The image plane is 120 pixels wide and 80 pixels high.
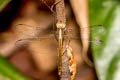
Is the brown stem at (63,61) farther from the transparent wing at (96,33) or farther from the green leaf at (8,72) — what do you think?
the green leaf at (8,72)

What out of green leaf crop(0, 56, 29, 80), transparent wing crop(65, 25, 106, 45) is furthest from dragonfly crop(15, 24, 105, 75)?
green leaf crop(0, 56, 29, 80)

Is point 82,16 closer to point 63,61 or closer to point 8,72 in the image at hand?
point 63,61

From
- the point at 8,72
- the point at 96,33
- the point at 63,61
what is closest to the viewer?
the point at 63,61

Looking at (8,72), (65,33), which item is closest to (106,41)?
(65,33)

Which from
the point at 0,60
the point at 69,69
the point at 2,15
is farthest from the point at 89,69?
the point at 69,69

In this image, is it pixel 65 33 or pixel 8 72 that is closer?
pixel 65 33

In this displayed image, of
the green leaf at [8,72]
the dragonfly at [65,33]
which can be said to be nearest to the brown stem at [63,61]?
the dragonfly at [65,33]

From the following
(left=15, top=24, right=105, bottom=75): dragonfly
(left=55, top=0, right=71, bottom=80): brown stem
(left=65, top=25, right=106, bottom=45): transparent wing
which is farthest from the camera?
(left=65, top=25, right=106, bottom=45): transparent wing

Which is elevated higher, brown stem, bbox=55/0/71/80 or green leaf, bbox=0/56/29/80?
brown stem, bbox=55/0/71/80

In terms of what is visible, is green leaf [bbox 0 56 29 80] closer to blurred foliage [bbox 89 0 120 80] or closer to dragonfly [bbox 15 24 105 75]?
dragonfly [bbox 15 24 105 75]
